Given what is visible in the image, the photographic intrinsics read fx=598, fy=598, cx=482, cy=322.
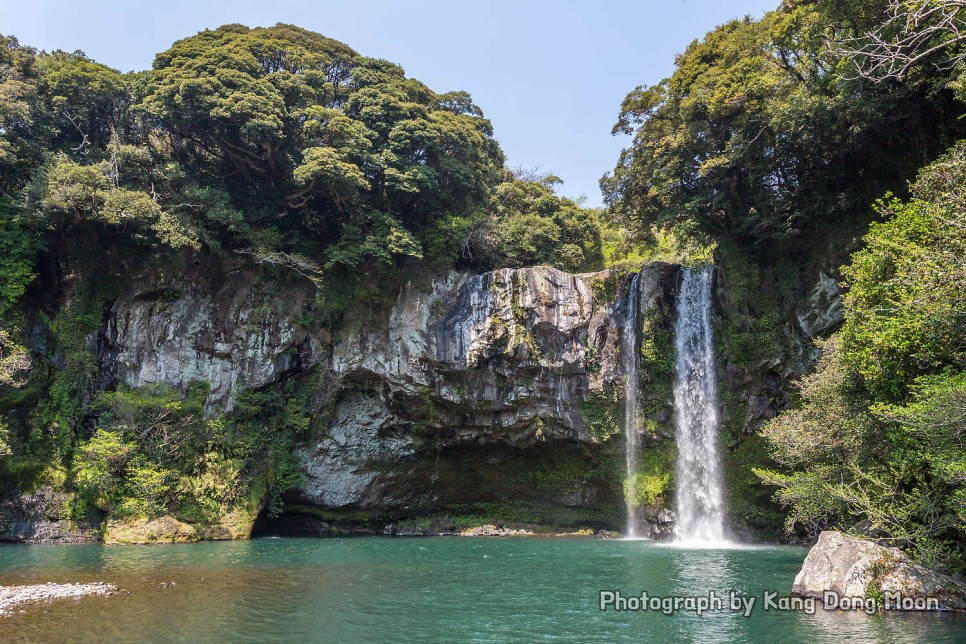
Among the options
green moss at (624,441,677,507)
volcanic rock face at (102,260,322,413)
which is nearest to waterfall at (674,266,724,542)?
green moss at (624,441,677,507)

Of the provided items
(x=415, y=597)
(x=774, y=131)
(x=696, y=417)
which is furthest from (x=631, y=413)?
(x=415, y=597)

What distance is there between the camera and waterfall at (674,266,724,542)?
62.0ft

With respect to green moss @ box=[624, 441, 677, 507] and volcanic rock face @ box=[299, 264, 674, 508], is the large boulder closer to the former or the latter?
volcanic rock face @ box=[299, 264, 674, 508]

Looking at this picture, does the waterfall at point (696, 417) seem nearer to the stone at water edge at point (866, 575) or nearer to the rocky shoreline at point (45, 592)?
the stone at water edge at point (866, 575)

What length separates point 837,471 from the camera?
426 inches

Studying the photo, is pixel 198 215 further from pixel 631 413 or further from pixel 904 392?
pixel 904 392

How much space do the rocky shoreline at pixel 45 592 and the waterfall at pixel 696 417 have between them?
15.6 meters

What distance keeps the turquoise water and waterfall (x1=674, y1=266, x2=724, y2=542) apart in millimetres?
2952

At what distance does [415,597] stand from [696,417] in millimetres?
12726

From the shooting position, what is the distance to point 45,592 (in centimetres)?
1004

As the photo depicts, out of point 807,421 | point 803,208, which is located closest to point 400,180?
point 803,208

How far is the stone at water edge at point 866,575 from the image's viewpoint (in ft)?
28.3

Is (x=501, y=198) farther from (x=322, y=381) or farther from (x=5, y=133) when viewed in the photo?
(x=5, y=133)

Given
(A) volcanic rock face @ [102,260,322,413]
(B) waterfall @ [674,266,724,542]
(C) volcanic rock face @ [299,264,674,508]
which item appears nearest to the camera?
(B) waterfall @ [674,266,724,542]
